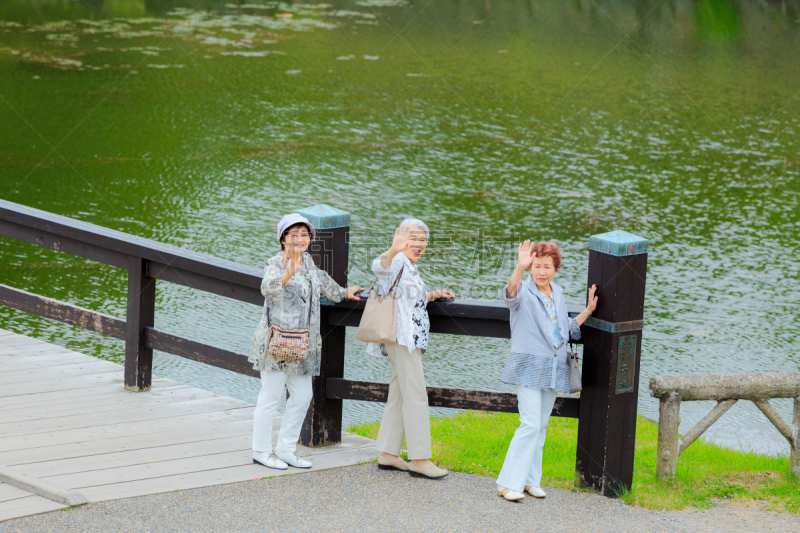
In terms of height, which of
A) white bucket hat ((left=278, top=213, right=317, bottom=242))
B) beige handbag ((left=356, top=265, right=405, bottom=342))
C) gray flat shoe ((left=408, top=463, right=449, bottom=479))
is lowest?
gray flat shoe ((left=408, top=463, right=449, bottom=479))

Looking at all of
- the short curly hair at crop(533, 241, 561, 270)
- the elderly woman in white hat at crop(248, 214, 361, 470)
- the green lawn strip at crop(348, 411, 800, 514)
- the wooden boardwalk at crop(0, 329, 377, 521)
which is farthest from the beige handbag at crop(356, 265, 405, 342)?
the green lawn strip at crop(348, 411, 800, 514)

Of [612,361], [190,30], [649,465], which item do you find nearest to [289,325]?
[612,361]

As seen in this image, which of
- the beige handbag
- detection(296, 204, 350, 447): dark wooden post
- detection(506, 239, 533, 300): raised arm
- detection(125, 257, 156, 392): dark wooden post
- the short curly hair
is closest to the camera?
detection(506, 239, 533, 300): raised arm

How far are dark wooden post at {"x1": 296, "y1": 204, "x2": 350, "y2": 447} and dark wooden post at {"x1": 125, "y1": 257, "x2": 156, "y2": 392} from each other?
1.36m

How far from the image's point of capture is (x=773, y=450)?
6.84 meters

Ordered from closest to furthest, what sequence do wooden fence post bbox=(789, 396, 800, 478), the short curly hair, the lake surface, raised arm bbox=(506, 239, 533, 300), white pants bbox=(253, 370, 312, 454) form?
raised arm bbox=(506, 239, 533, 300), the short curly hair, white pants bbox=(253, 370, 312, 454), wooden fence post bbox=(789, 396, 800, 478), the lake surface

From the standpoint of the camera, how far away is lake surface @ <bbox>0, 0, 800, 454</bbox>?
9312 millimetres

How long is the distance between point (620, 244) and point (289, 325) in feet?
5.54

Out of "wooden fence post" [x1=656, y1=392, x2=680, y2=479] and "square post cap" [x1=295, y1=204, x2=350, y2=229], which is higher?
"square post cap" [x1=295, y1=204, x2=350, y2=229]

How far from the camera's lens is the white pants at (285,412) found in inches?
190

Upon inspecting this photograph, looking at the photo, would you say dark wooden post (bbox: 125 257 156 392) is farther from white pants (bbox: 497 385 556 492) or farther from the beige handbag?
white pants (bbox: 497 385 556 492)

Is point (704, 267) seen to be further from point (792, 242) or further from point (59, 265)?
point (59, 265)

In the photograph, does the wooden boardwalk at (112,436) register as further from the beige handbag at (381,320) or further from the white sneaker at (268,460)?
the beige handbag at (381,320)

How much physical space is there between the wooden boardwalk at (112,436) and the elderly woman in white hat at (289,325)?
159 millimetres
